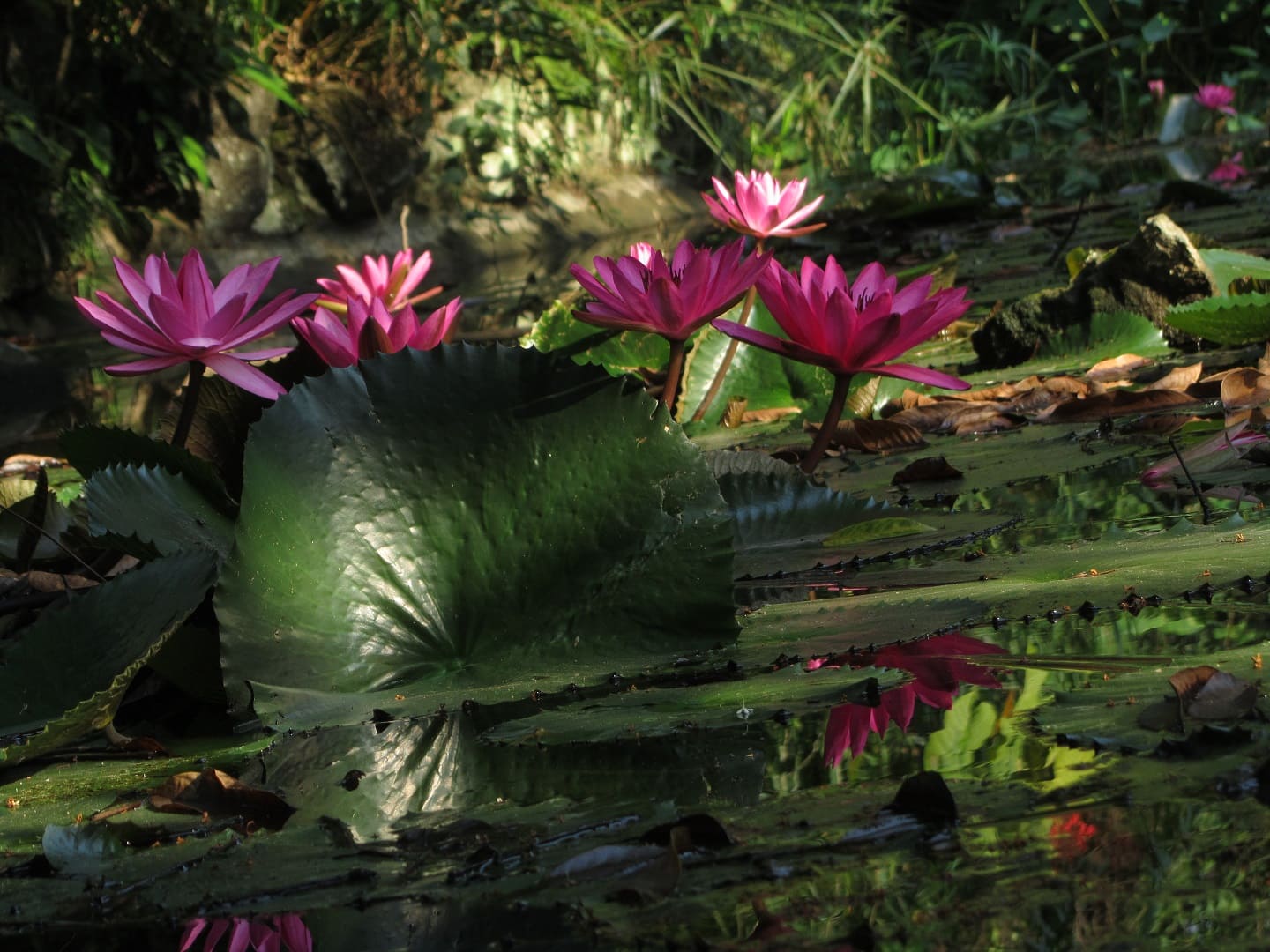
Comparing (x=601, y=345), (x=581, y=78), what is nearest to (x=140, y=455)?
(x=601, y=345)

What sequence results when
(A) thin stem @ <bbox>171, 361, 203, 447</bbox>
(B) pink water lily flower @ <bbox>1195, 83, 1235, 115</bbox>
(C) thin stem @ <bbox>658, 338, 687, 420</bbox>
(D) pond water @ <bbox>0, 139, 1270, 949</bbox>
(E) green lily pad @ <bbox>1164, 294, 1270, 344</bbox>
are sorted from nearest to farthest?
(D) pond water @ <bbox>0, 139, 1270, 949</bbox>
(A) thin stem @ <bbox>171, 361, 203, 447</bbox>
(C) thin stem @ <bbox>658, 338, 687, 420</bbox>
(E) green lily pad @ <bbox>1164, 294, 1270, 344</bbox>
(B) pink water lily flower @ <bbox>1195, 83, 1235, 115</bbox>

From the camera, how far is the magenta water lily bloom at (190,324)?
106 cm

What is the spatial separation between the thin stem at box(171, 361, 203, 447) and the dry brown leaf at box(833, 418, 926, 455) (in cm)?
88

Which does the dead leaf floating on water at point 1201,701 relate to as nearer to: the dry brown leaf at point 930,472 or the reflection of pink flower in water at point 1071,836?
the reflection of pink flower in water at point 1071,836

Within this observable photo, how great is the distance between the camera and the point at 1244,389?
62.5 inches

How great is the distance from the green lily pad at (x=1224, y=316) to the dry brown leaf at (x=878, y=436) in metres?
0.39

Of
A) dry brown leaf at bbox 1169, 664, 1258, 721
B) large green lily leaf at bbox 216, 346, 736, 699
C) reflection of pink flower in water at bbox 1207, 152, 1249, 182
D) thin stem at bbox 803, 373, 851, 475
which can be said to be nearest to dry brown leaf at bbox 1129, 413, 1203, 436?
thin stem at bbox 803, 373, 851, 475

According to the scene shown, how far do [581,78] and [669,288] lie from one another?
6.60 meters

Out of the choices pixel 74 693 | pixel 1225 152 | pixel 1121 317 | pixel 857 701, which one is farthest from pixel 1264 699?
pixel 1225 152

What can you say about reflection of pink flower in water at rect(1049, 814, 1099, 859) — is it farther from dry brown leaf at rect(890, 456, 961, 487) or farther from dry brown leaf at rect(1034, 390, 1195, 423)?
dry brown leaf at rect(1034, 390, 1195, 423)

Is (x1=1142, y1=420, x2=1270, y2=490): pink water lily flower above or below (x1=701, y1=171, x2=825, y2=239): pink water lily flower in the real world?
below

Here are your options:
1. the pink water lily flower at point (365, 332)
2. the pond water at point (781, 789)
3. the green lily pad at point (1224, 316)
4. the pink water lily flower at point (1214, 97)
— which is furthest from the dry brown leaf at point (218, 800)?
the pink water lily flower at point (1214, 97)

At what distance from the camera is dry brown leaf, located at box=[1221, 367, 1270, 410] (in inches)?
61.7

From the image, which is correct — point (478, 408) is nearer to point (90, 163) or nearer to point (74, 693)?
point (74, 693)
